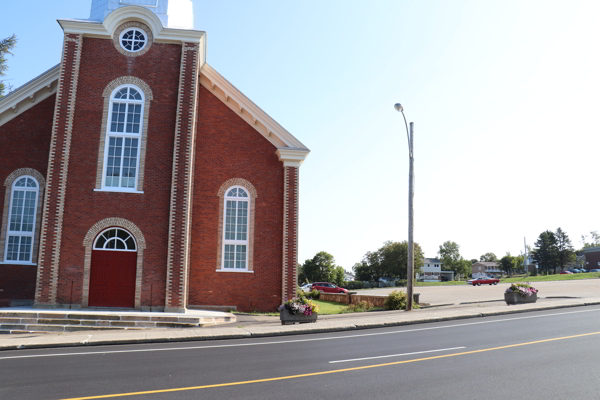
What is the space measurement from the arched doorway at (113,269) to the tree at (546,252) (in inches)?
4363

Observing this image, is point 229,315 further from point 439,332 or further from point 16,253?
point 16,253

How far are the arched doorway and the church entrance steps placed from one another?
2.04 m

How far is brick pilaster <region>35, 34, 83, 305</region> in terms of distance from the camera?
1766cm

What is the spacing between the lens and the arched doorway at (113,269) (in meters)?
18.3

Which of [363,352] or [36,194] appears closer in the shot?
[363,352]

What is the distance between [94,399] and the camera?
6.64 metres

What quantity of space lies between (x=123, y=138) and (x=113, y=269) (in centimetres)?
515

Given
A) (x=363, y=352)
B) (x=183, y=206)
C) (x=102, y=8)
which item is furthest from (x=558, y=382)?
(x=102, y=8)

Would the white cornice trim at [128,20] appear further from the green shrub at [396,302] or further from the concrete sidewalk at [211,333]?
the green shrub at [396,302]

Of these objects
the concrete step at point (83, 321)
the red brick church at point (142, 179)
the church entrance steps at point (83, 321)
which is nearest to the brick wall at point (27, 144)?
the red brick church at point (142, 179)

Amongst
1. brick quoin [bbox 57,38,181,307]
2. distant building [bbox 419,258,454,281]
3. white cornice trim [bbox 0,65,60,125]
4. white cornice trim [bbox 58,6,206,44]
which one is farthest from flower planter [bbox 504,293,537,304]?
distant building [bbox 419,258,454,281]

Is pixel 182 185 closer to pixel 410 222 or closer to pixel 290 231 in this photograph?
pixel 290 231

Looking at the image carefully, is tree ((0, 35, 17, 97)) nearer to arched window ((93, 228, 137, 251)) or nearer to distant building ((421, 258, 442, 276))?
arched window ((93, 228, 137, 251))

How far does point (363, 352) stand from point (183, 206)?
1076cm
